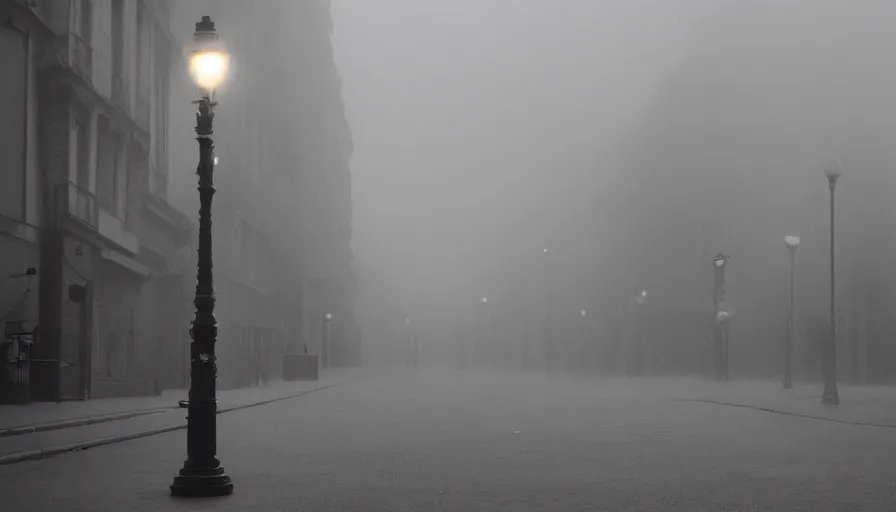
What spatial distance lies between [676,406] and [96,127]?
19.3 metres

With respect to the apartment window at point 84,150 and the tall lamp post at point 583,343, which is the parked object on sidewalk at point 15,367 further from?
the tall lamp post at point 583,343

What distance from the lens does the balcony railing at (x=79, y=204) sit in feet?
106

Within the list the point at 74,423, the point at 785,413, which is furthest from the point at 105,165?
the point at 785,413

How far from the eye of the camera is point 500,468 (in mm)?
14922

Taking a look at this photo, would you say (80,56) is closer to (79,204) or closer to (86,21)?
(86,21)

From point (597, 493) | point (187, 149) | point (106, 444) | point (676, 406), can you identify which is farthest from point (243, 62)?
point (597, 493)

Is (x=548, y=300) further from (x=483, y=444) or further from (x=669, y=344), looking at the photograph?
(x=483, y=444)

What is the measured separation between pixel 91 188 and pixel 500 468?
79.7 feet

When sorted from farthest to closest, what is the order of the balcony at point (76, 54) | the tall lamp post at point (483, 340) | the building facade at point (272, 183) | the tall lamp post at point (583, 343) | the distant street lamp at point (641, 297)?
the tall lamp post at point (483, 340) → the tall lamp post at point (583, 343) → the distant street lamp at point (641, 297) → the building facade at point (272, 183) → the balcony at point (76, 54)

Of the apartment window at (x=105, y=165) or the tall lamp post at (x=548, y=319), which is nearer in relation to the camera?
the apartment window at (x=105, y=165)

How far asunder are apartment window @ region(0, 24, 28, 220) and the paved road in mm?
9093

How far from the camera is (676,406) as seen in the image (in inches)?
1309

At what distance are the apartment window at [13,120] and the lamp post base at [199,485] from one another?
18.8m

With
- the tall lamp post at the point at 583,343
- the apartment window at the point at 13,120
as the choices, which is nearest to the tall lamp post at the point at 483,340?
the tall lamp post at the point at 583,343
